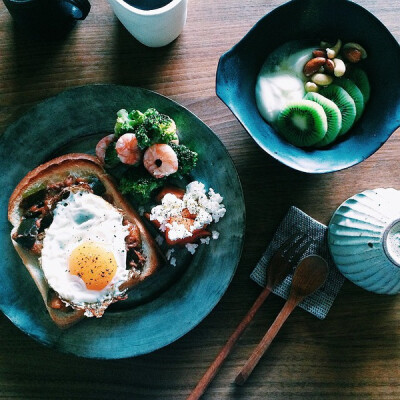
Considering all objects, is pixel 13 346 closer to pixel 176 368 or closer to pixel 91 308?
pixel 91 308

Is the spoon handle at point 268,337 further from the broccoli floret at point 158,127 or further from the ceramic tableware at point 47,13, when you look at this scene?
the ceramic tableware at point 47,13

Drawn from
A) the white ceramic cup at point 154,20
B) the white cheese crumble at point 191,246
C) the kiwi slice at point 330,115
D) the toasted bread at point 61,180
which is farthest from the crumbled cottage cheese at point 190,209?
the white ceramic cup at point 154,20

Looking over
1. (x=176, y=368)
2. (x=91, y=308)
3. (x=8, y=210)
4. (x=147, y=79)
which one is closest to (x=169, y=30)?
(x=147, y=79)

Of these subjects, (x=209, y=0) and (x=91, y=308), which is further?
(x=209, y=0)

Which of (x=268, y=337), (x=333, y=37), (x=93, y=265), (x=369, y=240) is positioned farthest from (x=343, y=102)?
(x=93, y=265)

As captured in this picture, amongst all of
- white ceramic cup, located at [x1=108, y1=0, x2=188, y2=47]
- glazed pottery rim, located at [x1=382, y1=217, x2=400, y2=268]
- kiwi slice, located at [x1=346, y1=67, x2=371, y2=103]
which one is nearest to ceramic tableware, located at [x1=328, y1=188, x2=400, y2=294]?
glazed pottery rim, located at [x1=382, y1=217, x2=400, y2=268]

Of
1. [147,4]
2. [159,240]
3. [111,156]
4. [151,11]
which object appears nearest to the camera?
[151,11]

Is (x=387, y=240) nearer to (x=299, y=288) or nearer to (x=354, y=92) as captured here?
(x=299, y=288)
